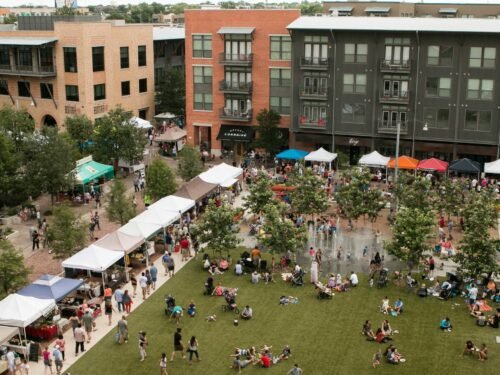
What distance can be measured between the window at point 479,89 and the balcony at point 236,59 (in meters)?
21.3

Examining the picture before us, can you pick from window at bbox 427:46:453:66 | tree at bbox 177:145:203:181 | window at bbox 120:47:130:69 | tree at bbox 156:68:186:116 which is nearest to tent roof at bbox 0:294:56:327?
tree at bbox 177:145:203:181

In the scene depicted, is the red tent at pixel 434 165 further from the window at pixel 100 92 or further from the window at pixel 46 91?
the window at pixel 46 91

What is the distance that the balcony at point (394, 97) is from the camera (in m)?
59.8

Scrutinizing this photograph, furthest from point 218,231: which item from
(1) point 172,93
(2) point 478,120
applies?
(1) point 172,93

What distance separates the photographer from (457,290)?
35.8 metres

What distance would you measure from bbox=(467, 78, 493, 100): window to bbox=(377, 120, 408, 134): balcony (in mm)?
6071

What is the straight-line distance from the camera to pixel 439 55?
58781 mm

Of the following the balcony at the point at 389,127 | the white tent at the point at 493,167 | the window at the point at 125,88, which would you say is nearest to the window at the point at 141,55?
the window at the point at 125,88

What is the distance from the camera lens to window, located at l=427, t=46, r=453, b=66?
5844cm

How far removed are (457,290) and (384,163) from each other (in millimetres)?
23614

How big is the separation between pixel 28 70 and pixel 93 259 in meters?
46.3

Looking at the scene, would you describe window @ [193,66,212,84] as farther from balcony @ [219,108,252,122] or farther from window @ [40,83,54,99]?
window @ [40,83,54,99]

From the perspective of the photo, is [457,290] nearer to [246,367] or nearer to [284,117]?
[246,367]

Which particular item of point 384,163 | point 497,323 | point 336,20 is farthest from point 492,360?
point 336,20
